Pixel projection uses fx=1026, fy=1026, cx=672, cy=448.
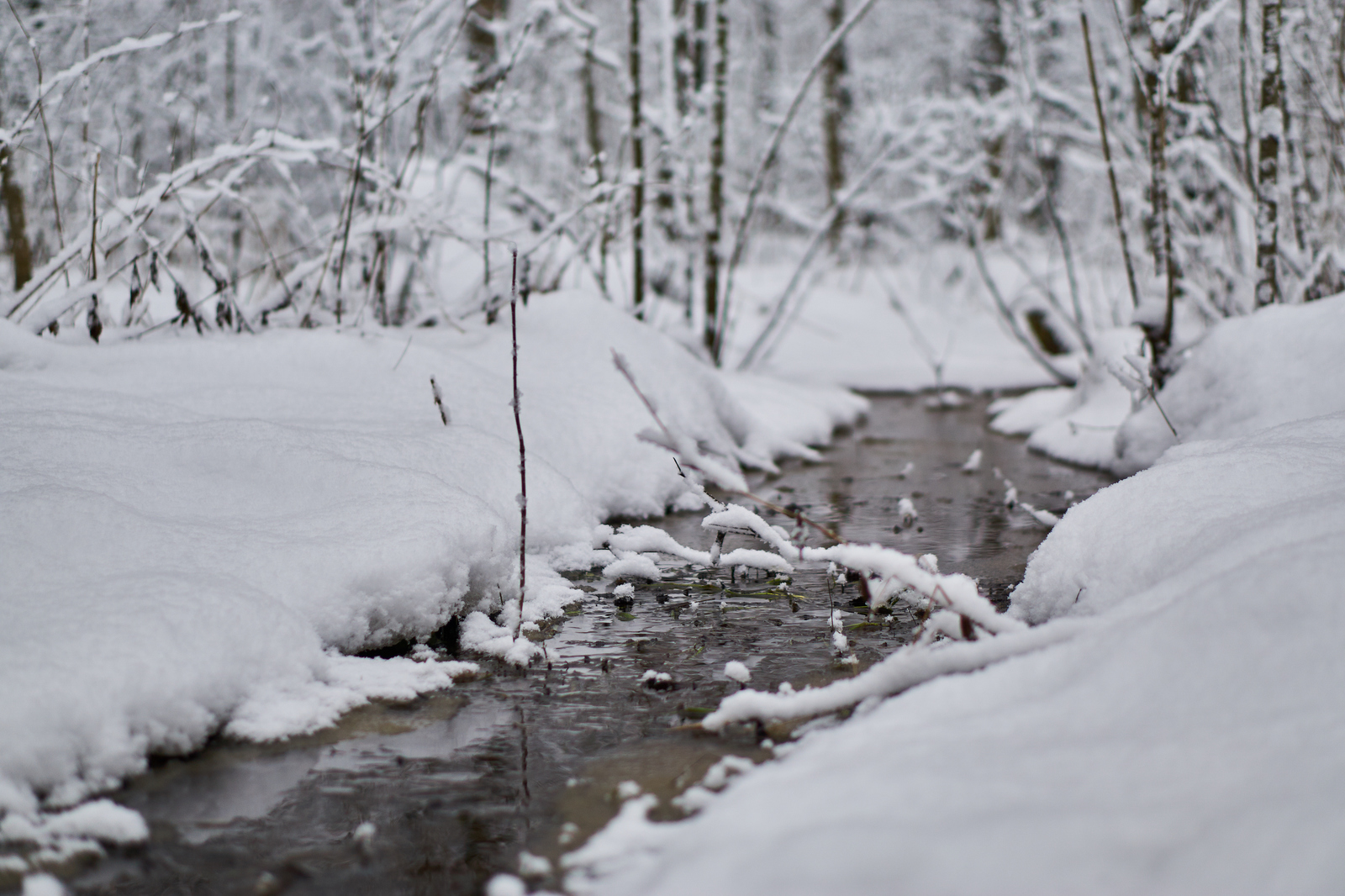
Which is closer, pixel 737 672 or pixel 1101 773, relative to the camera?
pixel 1101 773

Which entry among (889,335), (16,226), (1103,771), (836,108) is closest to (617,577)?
(1103,771)

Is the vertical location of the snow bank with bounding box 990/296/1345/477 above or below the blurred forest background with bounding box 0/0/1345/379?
below

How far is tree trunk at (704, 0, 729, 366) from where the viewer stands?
636 centimetres

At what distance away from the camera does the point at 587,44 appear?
18.0 feet

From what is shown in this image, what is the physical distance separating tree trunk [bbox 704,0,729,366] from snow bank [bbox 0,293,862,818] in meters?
2.81

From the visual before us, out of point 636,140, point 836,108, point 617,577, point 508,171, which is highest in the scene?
point 836,108

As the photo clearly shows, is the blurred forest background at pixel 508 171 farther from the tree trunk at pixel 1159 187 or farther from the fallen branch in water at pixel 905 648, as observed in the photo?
the fallen branch in water at pixel 905 648

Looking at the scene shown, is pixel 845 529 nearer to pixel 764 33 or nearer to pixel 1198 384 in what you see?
pixel 1198 384

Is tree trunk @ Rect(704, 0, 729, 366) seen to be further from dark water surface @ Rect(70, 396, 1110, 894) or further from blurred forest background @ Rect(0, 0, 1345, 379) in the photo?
dark water surface @ Rect(70, 396, 1110, 894)

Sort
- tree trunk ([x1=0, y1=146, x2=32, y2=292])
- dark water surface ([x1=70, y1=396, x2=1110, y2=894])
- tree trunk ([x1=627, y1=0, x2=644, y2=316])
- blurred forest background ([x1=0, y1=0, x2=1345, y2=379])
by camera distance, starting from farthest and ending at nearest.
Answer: tree trunk ([x1=627, y1=0, x2=644, y2=316]) < tree trunk ([x1=0, y1=146, x2=32, y2=292]) < blurred forest background ([x1=0, y1=0, x2=1345, y2=379]) < dark water surface ([x1=70, y1=396, x2=1110, y2=894])

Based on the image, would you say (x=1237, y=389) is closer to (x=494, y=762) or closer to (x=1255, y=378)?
(x=1255, y=378)

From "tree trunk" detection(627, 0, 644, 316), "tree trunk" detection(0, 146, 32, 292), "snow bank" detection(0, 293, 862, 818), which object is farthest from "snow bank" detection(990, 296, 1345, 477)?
"tree trunk" detection(0, 146, 32, 292)

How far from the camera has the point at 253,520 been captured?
2.10 m

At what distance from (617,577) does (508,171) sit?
284 cm
